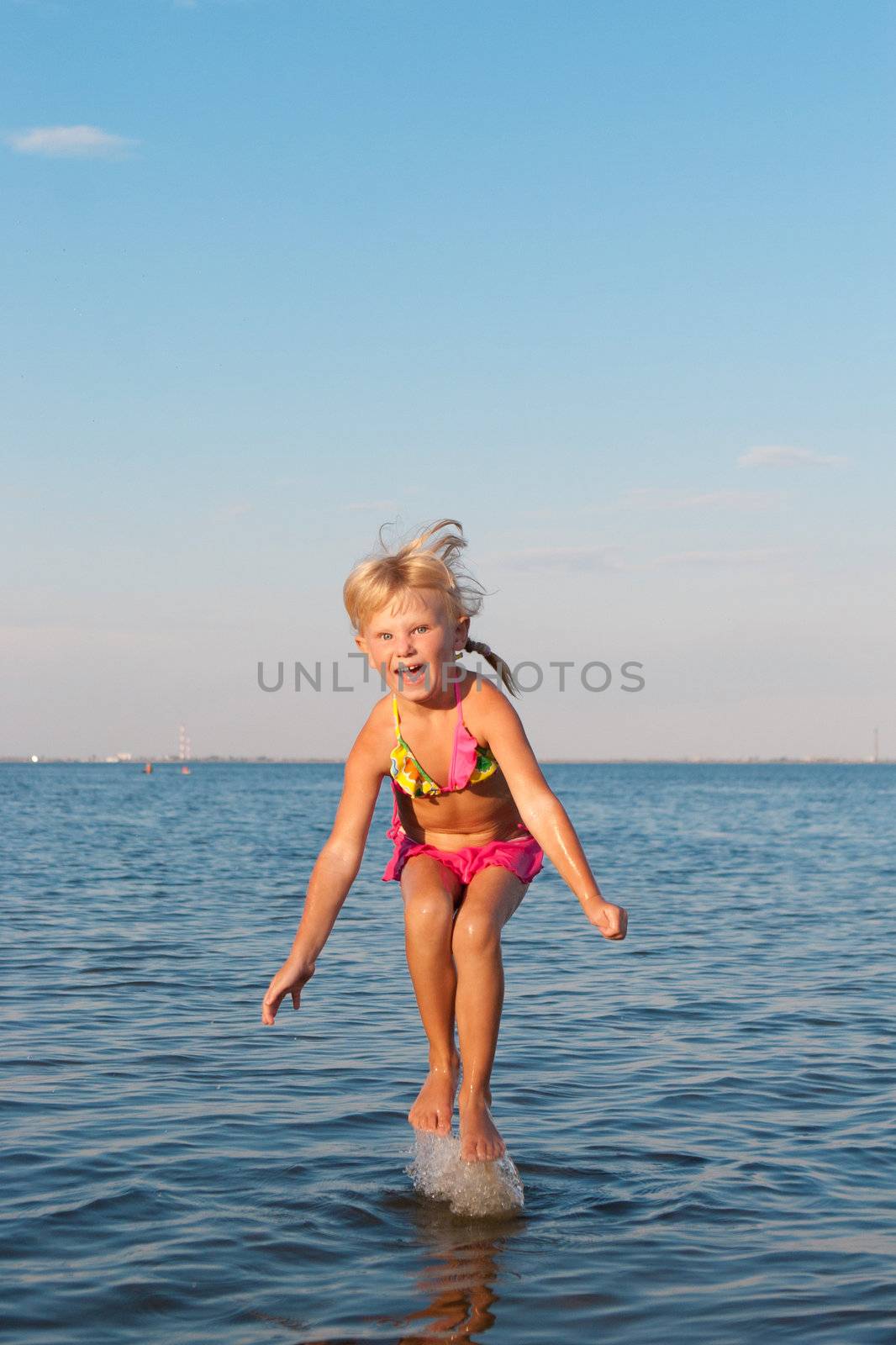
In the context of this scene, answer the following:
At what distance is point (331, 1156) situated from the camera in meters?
6.61

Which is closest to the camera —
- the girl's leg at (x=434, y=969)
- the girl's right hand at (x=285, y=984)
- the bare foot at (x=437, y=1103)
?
the girl's right hand at (x=285, y=984)

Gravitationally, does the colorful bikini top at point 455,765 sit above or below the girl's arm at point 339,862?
above

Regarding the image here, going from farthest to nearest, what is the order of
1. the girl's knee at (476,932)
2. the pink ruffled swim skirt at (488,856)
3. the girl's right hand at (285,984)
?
the pink ruffled swim skirt at (488,856) < the girl's knee at (476,932) < the girl's right hand at (285,984)

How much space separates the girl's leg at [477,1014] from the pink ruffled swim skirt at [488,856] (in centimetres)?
29

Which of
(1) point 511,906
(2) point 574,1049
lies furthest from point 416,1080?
(1) point 511,906

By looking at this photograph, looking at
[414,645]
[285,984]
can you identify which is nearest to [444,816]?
[414,645]

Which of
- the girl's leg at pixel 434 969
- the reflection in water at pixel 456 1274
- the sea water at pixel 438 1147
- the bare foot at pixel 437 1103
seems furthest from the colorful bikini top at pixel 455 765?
the reflection in water at pixel 456 1274

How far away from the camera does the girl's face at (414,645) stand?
5504mm

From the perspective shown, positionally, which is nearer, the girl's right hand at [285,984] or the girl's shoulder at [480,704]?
the girl's right hand at [285,984]

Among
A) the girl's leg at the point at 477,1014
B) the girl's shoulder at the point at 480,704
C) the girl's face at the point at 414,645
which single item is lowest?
the girl's leg at the point at 477,1014

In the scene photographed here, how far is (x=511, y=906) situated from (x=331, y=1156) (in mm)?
1664

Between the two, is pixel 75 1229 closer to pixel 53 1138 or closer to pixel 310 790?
pixel 53 1138

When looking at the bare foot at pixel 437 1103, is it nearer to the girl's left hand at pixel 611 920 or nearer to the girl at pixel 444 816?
the girl at pixel 444 816

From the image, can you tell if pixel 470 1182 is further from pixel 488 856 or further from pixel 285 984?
pixel 488 856
